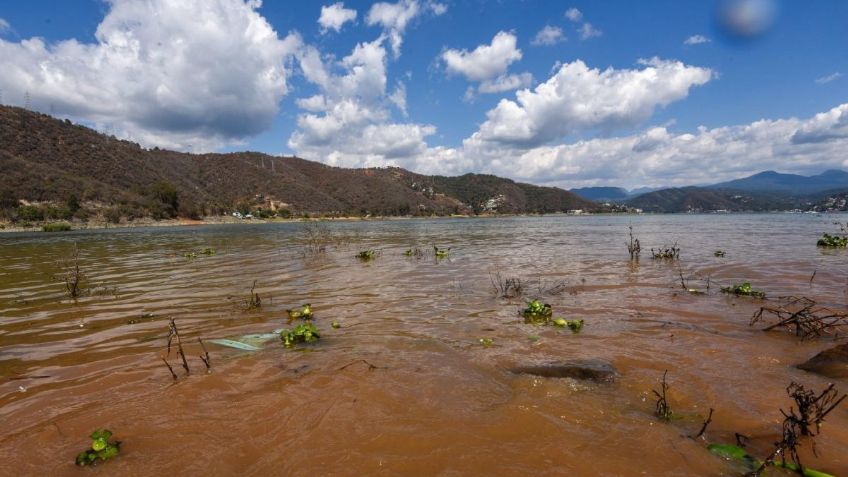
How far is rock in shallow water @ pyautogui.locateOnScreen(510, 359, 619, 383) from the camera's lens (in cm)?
521

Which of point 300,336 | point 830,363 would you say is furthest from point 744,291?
point 300,336

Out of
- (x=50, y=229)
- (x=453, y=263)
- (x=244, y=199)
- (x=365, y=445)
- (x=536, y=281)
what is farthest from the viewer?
(x=244, y=199)

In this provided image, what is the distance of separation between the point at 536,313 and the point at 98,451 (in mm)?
7270

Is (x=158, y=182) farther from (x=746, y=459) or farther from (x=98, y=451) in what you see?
(x=746, y=459)

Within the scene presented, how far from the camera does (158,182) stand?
10425 cm

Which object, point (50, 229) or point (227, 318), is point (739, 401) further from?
point (50, 229)

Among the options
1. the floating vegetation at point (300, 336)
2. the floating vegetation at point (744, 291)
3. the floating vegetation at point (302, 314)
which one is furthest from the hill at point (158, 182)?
the floating vegetation at point (744, 291)

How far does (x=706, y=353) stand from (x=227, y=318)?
910cm

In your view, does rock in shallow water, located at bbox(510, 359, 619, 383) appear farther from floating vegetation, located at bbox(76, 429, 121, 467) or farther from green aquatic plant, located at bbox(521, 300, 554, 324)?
floating vegetation, located at bbox(76, 429, 121, 467)

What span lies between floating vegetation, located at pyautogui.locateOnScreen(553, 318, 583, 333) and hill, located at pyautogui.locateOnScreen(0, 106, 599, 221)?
93.3m

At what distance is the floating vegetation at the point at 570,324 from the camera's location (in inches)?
297

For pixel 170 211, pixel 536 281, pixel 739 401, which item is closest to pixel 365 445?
pixel 739 401

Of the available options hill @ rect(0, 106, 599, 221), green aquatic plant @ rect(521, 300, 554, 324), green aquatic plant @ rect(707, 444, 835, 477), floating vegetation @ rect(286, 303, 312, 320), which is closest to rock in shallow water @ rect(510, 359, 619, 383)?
green aquatic plant @ rect(707, 444, 835, 477)

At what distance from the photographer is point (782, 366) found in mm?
5492
